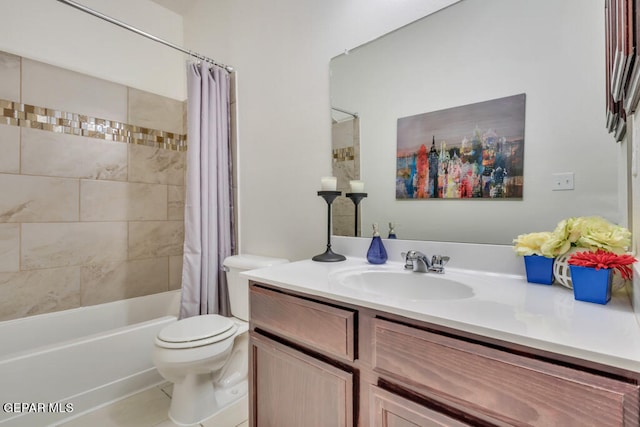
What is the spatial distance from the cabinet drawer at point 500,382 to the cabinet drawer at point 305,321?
10 centimetres

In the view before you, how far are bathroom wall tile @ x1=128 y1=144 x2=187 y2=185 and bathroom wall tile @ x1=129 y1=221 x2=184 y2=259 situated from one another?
35 centimetres

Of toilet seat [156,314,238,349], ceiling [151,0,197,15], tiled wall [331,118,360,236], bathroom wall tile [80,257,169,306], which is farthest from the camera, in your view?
ceiling [151,0,197,15]

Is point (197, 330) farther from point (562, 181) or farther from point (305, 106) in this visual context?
point (562, 181)

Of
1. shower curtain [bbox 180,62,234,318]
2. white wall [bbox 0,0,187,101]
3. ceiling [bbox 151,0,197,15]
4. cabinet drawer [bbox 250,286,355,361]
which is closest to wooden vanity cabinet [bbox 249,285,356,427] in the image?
cabinet drawer [bbox 250,286,355,361]

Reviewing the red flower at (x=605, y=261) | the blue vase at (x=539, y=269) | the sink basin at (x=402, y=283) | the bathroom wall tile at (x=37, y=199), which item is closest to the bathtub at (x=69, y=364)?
the bathroom wall tile at (x=37, y=199)

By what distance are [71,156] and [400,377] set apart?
7.96 feet

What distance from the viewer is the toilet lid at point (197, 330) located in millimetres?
1423

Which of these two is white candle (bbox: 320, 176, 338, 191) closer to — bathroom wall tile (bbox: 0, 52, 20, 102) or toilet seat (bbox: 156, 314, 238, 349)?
toilet seat (bbox: 156, 314, 238, 349)

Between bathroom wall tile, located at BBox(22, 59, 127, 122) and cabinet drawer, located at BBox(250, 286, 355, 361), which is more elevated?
bathroom wall tile, located at BBox(22, 59, 127, 122)

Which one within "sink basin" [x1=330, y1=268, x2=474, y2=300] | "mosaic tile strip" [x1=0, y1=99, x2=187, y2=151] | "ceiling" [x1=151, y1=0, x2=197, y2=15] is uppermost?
"ceiling" [x1=151, y1=0, x2=197, y2=15]

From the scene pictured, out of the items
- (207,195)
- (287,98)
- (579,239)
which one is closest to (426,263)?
(579,239)

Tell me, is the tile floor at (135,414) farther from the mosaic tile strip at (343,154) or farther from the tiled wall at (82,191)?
the mosaic tile strip at (343,154)

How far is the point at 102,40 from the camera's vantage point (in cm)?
219

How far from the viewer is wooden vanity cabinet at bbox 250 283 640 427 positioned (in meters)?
0.51
